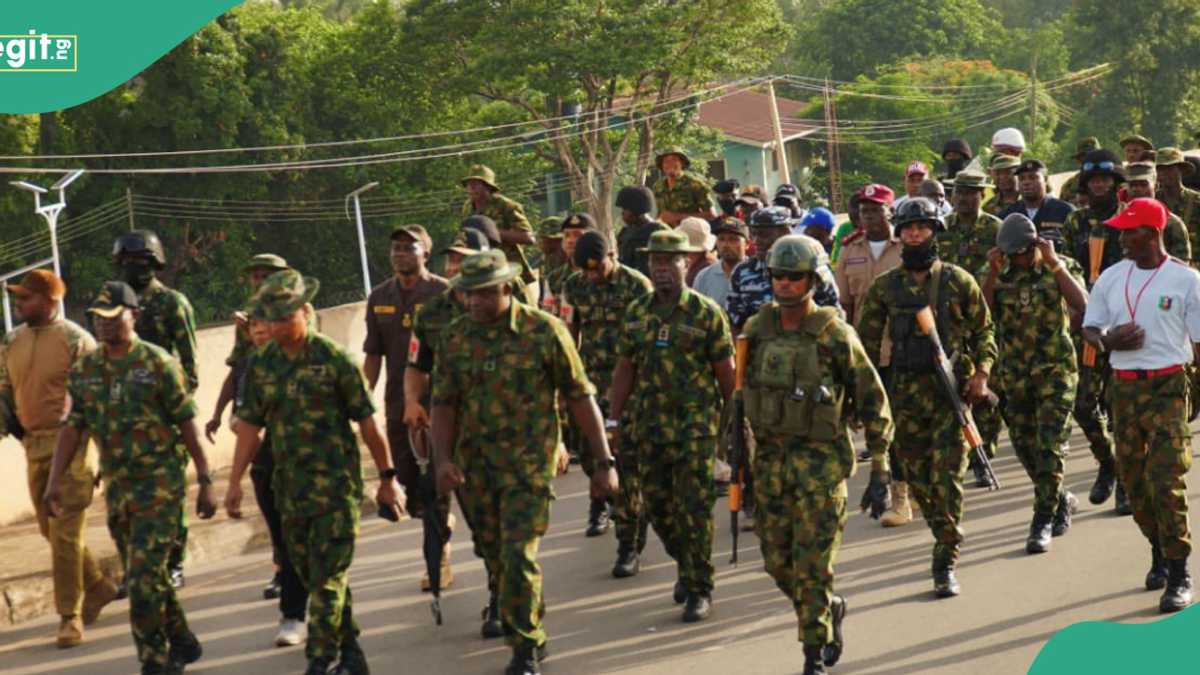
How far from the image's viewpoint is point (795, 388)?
7250 mm

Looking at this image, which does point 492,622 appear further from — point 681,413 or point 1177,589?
point 1177,589

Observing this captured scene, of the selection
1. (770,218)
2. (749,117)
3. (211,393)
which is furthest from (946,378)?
(749,117)

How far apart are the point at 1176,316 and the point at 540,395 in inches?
124

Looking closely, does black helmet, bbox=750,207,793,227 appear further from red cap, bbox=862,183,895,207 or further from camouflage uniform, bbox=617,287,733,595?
camouflage uniform, bbox=617,287,733,595

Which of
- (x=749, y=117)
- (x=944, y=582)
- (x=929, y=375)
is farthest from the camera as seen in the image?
(x=749, y=117)

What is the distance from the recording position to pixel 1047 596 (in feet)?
27.9

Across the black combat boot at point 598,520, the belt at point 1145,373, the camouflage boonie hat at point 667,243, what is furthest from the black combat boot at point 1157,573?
the black combat boot at point 598,520

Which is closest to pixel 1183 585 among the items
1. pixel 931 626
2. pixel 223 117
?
pixel 931 626

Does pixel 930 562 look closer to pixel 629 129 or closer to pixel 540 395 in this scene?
pixel 540 395

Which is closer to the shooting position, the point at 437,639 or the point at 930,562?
the point at 437,639

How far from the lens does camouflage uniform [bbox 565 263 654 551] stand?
945cm

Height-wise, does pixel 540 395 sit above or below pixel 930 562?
above

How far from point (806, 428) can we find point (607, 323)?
2674 millimetres

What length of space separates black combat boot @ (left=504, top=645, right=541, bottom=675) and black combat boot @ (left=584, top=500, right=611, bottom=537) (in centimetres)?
339
